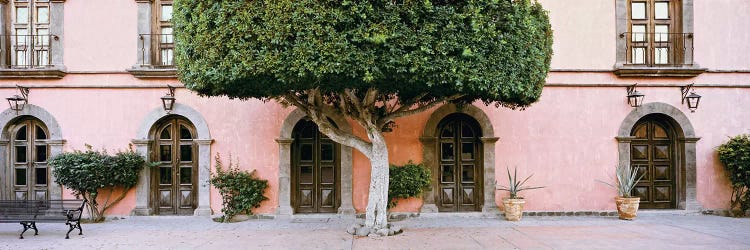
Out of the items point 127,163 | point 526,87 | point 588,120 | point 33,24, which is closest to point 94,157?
point 127,163

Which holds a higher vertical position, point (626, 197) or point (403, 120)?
point (403, 120)

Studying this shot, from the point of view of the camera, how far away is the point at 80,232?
8164 millimetres

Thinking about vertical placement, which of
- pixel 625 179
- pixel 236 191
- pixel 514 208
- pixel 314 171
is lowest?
pixel 514 208

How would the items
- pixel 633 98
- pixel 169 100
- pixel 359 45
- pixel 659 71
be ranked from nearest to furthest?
pixel 359 45 → pixel 169 100 → pixel 659 71 → pixel 633 98

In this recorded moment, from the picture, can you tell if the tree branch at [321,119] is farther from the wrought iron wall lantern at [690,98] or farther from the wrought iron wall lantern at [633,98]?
the wrought iron wall lantern at [690,98]

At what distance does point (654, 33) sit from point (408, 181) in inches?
259

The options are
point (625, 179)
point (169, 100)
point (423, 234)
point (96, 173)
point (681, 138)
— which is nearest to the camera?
point (423, 234)

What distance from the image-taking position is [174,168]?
10.3m

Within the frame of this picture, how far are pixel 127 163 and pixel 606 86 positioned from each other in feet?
34.5

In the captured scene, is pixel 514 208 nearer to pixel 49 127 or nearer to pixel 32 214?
pixel 32 214

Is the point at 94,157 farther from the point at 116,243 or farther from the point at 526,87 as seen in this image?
the point at 526,87

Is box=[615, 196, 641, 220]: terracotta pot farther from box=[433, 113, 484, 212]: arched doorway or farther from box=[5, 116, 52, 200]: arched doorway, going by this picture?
box=[5, 116, 52, 200]: arched doorway

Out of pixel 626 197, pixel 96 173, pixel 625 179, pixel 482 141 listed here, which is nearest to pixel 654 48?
pixel 625 179

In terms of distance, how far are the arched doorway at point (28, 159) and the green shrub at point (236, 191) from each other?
13.1 feet
